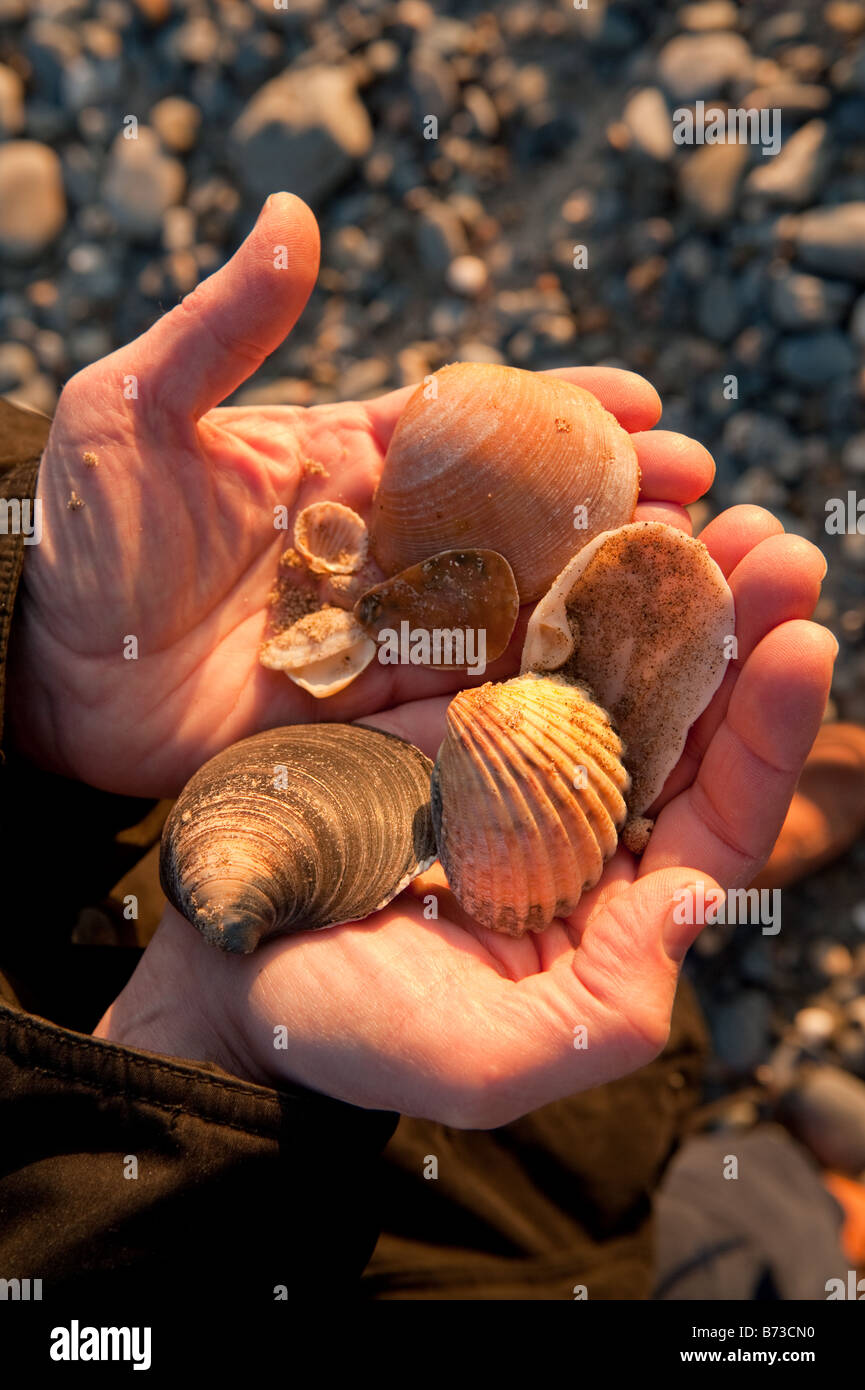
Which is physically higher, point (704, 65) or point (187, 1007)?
point (704, 65)

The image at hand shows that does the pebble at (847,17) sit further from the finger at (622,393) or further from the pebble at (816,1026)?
the pebble at (816,1026)

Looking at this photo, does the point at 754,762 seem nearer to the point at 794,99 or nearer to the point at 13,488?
the point at 13,488

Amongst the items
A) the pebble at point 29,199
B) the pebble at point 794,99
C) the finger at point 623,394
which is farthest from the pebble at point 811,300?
the pebble at point 29,199

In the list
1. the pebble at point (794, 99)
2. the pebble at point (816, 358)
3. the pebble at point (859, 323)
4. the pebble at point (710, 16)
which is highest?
the pebble at point (710, 16)

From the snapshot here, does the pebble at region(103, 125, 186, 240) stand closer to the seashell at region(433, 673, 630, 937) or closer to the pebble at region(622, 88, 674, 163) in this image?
the pebble at region(622, 88, 674, 163)

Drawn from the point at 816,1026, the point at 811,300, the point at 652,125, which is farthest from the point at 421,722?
the point at 652,125

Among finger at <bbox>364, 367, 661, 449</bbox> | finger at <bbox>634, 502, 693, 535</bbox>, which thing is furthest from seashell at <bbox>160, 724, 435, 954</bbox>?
finger at <bbox>364, 367, 661, 449</bbox>

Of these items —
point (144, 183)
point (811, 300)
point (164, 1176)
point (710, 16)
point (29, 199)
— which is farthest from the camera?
point (29, 199)
